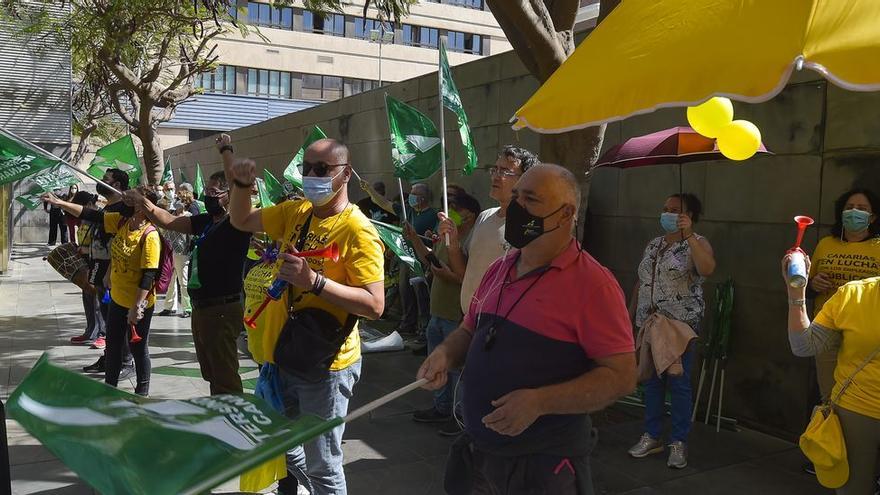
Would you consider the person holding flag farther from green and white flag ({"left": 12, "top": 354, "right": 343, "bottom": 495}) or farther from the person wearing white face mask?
the person wearing white face mask

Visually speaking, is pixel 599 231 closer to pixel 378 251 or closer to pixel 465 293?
pixel 465 293

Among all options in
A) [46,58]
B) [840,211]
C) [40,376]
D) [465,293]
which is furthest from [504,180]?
[46,58]

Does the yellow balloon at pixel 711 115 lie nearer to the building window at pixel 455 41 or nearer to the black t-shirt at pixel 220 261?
the black t-shirt at pixel 220 261

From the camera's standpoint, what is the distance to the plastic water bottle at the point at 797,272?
3.10 metres

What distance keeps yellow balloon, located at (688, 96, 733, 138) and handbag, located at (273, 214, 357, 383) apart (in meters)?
2.13

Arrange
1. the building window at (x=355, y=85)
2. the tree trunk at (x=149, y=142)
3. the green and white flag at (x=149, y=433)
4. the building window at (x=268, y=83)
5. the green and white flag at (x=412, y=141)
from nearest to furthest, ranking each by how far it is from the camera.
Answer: the green and white flag at (x=149, y=433)
the green and white flag at (x=412, y=141)
the tree trunk at (x=149, y=142)
the building window at (x=268, y=83)
the building window at (x=355, y=85)

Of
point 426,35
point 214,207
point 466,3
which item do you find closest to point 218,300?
point 214,207

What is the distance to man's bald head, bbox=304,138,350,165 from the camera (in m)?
3.46

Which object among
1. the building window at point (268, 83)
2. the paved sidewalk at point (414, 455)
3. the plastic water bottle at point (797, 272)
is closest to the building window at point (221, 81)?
the building window at point (268, 83)

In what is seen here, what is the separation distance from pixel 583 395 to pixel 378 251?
4.54 feet

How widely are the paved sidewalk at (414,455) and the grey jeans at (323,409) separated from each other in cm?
128

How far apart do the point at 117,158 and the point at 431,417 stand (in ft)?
21.9

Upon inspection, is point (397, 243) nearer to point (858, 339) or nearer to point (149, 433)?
point (858, 339)

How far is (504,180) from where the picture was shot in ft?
13.9
